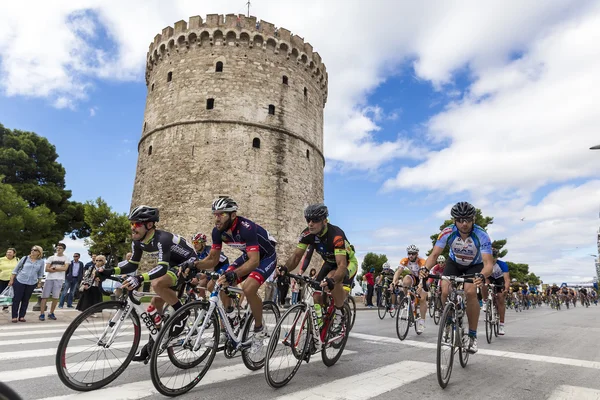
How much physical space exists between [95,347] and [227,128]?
23.5 meters

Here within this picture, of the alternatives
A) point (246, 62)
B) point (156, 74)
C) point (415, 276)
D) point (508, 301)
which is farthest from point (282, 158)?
point (415, 276)

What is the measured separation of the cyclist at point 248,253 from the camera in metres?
4.26

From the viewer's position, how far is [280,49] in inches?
1125

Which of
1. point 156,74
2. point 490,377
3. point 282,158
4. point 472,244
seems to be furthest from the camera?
point 156,74

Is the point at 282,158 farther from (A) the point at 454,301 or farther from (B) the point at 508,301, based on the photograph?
(A) the point at 454,301

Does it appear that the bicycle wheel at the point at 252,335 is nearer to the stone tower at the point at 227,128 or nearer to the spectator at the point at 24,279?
the spectator at the point at 24,279

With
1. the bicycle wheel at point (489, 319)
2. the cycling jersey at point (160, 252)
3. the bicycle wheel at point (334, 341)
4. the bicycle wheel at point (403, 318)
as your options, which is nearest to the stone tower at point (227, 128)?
the bicycle wheel at point (403, 318)

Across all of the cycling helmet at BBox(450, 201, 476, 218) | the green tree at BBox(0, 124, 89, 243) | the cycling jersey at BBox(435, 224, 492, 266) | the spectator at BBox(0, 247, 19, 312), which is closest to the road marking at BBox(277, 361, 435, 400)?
the cycling jersey at BBox(435, 224, 492, 266)

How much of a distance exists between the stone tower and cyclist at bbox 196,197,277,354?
66.4ft

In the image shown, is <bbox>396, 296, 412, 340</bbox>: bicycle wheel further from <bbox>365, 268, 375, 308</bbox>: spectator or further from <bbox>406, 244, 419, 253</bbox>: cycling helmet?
<bbox>365, 268, 375, 308</bbox>: spectator

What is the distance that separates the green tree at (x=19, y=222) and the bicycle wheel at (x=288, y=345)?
24823mm

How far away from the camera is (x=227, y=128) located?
26.3m

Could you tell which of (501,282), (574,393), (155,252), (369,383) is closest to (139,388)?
(155,252)

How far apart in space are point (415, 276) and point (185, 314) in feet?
19.5
